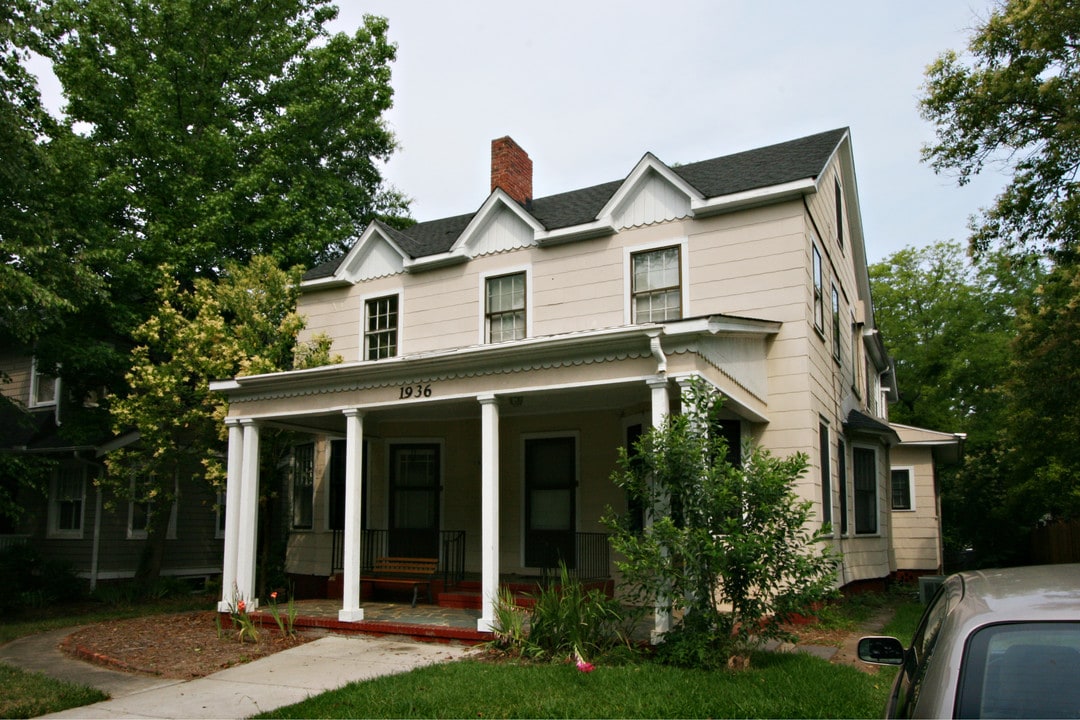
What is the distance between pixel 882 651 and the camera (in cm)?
360

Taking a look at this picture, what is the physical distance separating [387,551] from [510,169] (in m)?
7.54

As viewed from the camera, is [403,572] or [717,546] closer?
[717,546]

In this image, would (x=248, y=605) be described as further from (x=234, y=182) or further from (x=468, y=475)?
(x=234, y=182)

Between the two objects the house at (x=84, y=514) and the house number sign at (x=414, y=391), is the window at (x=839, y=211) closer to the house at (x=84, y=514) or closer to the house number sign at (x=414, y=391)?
the house number sign at (x=414, y=391)

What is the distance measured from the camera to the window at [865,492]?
1518cm

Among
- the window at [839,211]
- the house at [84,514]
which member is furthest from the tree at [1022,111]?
the house at [84,514]

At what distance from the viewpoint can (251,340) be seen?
1454 cm

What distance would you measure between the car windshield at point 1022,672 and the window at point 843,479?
39.3 feet

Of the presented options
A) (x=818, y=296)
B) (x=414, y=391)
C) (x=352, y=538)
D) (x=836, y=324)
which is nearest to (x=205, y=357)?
(x=352, y=538)

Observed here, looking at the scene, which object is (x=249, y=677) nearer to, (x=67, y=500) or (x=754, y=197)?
(x=754, y=197)

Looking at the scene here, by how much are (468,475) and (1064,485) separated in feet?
60.1

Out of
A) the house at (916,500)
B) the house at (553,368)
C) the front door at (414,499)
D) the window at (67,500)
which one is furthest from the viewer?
the house at (916,500)

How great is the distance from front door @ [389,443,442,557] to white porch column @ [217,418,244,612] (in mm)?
3170

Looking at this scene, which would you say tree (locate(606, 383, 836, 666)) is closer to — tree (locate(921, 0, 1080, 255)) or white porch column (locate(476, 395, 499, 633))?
white porch column (locate(476, 395, 499, 633))
